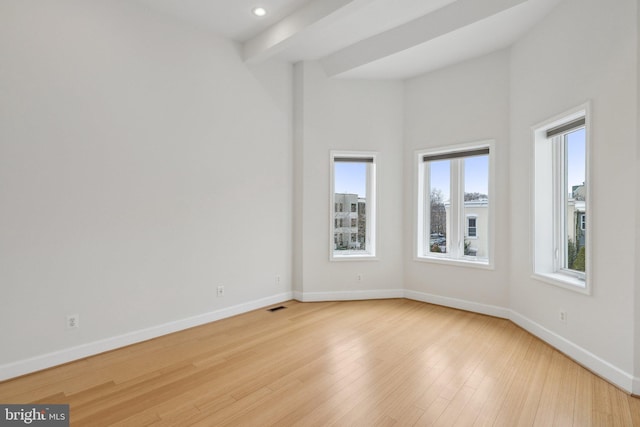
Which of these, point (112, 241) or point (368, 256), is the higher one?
point (112, 241)

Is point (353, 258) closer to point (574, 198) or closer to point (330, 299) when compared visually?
point (330, 299)

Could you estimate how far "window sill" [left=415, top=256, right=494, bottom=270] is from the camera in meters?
4.15

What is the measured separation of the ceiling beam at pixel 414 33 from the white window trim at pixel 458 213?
1.42 m

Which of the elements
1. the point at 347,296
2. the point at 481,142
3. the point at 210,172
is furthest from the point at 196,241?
the point at 481,142

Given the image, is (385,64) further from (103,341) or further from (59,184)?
(103,341)

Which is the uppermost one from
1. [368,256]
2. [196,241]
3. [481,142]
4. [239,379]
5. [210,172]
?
[481,142]

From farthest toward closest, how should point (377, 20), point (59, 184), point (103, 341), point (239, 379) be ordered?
1. point (377, 20)
2. point (103, 341)
3. point (59, 184)
4. point (239, 379)

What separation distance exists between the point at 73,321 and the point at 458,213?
14.9 feet

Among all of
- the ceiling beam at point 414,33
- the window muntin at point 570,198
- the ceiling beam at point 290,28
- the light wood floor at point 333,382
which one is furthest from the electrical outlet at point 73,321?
the window muntin at point 570,198

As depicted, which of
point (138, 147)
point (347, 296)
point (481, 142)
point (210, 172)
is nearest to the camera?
point (138, 147)

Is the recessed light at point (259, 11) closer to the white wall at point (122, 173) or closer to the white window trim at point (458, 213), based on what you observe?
the white wall at point (122, 173)

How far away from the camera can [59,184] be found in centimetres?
278

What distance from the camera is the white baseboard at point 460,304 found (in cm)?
403

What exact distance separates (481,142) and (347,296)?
2.77 m
